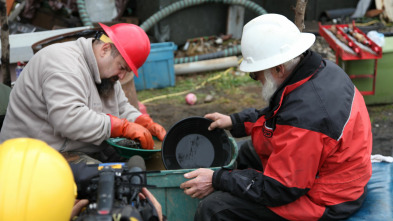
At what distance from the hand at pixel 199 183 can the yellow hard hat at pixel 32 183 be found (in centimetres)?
105

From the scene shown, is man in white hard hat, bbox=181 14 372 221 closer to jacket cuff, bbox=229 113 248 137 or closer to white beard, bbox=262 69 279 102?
white beard, bbox=262 69 279 102

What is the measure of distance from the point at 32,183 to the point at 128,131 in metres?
1.48

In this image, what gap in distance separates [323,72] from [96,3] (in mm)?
6235

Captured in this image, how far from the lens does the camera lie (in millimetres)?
1653

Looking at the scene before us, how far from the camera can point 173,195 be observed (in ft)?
9.57

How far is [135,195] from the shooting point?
1862 mm

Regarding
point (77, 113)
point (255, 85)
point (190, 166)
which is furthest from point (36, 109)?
point (255, 85)

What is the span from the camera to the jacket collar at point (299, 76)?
2428 millimetres

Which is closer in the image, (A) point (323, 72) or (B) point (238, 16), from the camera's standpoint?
(A) point (323, 72)

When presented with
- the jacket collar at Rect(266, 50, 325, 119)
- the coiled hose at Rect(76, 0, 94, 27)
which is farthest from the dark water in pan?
the coiled hose at Rect(76, 0, 94, 27)

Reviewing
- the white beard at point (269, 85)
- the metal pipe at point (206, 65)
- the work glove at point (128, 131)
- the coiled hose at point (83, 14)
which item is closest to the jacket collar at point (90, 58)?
the work glove at point (128, 131)

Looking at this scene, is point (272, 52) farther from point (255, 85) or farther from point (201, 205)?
point (255, 85)

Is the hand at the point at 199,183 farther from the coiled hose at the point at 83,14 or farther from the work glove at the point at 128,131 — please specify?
the coiled hose at the point at 83,14

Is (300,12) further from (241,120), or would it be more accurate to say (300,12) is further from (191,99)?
(191,99)
